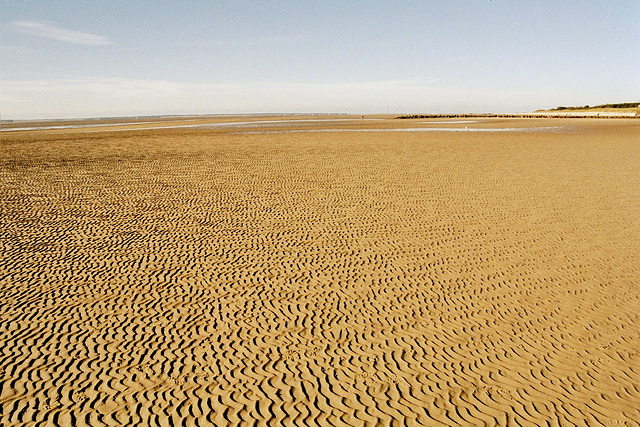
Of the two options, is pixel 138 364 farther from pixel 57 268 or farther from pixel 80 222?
pixel 80 222

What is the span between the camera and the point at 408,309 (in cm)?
998

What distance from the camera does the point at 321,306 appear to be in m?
10.2

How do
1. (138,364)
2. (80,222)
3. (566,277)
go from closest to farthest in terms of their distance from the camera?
(138,364) → (566,277) → (80,222)

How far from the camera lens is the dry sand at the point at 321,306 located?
699 cm

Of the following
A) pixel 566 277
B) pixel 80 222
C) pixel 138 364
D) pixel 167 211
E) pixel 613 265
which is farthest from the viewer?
pixel 167 211

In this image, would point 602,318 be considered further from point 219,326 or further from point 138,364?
point 138,364

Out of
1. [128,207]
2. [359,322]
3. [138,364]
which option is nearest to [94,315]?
[138,364]

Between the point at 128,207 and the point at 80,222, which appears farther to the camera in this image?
the point at 128,207

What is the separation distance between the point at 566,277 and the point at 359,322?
19.2 ft

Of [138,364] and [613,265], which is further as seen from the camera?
[613,265]

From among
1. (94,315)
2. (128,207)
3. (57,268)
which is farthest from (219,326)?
(128,207)

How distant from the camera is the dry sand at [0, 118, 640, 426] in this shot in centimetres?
699

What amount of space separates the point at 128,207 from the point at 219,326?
1148 cm

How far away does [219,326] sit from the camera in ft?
30.3
